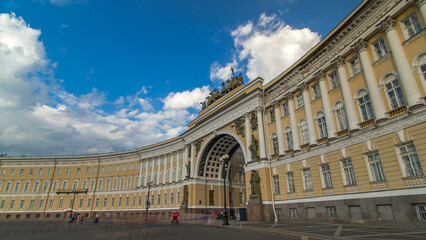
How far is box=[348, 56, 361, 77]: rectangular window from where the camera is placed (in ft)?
59.6

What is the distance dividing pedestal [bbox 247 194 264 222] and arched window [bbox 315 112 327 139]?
927 cm

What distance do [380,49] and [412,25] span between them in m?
2.19

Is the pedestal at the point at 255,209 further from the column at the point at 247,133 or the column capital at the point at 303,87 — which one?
the column capital at the point at 303,87

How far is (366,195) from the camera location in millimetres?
15805

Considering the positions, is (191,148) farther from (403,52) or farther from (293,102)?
(403,52)

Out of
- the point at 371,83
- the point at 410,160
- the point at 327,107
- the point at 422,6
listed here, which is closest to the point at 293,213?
the point at 327,107

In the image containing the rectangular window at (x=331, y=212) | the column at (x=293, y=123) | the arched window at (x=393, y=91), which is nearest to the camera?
the arched window at (x=393, y=91)

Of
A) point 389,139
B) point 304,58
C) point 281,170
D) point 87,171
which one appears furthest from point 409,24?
point 87,171

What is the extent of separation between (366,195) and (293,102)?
11170 millimetres

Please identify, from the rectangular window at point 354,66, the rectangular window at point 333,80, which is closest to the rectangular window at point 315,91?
the rectangular window at point 333,80

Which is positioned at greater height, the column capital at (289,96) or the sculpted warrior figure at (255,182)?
the column capital at (289,96)

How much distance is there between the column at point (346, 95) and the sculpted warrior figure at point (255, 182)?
11227mm

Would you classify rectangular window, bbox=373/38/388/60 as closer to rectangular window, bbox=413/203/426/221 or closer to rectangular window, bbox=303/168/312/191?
rectangular window, bbox=413/203/426/221

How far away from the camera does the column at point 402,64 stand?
13.6 meters
